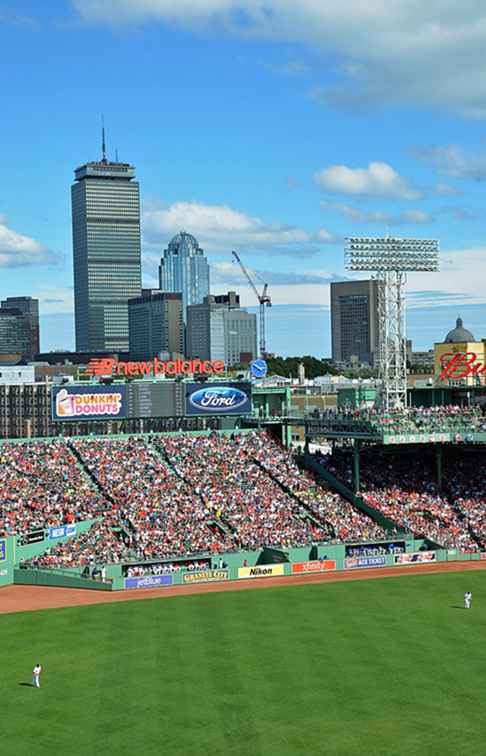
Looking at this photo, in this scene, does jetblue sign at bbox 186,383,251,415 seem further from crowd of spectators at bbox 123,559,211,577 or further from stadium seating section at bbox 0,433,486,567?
crowd of spectators at bbox 123,559,211,577

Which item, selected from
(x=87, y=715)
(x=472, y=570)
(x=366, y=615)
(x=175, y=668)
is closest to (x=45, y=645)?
(x=175, y=668)

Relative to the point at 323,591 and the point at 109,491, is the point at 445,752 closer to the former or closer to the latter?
the point at 323,591

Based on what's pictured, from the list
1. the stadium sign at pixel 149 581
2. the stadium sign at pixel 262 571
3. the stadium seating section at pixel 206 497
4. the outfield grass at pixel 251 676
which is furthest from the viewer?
the stadium seating section at pixel 206 497

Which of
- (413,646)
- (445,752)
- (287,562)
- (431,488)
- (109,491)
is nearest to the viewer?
(445,752)

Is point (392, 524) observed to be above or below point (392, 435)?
below

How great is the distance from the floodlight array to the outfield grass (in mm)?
26468

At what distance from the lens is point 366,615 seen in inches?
1966

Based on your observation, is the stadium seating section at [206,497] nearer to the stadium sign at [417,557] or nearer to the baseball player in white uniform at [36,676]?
the stadium sign at [417,557]

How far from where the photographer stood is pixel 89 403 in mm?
72500

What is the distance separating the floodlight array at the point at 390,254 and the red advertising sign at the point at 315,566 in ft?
69.0

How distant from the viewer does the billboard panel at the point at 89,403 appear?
2830 inches

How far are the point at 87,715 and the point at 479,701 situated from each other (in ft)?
43.1

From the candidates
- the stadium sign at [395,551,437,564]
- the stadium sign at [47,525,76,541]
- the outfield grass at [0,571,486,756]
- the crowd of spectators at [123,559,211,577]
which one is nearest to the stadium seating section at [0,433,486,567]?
the stadium sign at [47,525,76,541]

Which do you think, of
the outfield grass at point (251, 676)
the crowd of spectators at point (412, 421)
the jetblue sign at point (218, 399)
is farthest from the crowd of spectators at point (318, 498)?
the outfield grass at point (251, 676)
